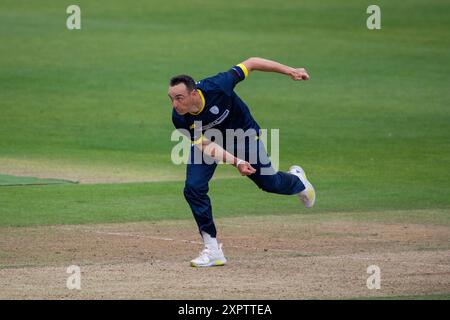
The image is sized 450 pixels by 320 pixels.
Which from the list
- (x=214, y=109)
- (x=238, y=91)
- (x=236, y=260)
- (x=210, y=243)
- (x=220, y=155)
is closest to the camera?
(x=220, y=155)

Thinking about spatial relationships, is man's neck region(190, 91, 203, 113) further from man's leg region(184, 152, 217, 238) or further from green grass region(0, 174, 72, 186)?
green grass region(0, 174, 72, 186)

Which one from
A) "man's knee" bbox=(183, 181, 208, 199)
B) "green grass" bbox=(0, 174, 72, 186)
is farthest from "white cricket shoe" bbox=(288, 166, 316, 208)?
"green grass" bbox=(0, 174, 72, 186)

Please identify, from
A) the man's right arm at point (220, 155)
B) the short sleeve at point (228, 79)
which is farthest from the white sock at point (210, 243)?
the short sleeve at point (228, 79)

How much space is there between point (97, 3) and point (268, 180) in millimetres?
28942

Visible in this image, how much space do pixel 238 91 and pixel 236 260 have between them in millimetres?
17035

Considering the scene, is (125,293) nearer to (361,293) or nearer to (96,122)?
(361,293)

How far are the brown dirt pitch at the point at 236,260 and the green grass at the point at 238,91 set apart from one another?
50.8 inches

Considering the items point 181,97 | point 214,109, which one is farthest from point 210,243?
point 181,97

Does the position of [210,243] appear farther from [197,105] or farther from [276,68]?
[276,68]

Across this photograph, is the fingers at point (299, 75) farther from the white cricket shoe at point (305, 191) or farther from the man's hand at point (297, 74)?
the white cricket shoe at point (305, 191)

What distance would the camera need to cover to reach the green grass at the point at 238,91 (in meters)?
18.3

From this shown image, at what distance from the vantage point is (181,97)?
12211 mm

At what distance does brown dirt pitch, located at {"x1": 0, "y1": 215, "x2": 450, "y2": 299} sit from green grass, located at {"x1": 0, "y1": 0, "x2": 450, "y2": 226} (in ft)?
4.24

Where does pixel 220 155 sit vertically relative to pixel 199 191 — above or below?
above
